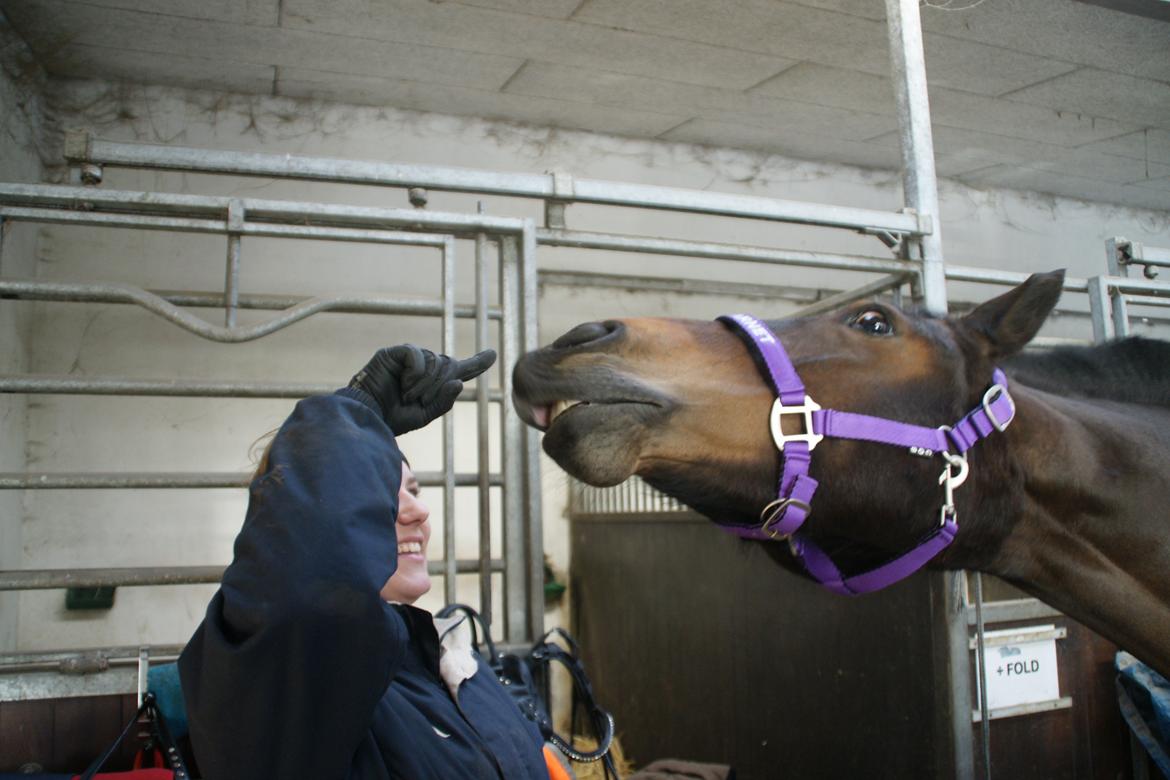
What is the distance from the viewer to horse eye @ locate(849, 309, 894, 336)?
1403mm

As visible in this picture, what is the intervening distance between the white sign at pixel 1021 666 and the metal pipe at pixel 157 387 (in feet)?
4.70

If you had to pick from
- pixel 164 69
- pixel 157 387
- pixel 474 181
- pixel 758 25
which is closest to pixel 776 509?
pixel 474 181

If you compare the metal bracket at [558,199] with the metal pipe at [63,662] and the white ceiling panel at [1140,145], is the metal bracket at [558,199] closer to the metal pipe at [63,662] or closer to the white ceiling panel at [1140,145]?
the metal pipe at [63,662]

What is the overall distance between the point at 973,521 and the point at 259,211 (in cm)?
154

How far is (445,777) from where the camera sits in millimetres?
1176

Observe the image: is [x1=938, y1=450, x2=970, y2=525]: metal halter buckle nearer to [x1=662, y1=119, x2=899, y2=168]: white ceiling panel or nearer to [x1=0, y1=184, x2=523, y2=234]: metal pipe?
[x1=0, y1=184, x2=523, y2=234]: metal pipe

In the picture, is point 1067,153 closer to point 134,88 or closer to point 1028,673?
point 1028,673

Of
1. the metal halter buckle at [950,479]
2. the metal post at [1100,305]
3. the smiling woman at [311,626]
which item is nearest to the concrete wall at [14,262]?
the smiling woman at [311,626]

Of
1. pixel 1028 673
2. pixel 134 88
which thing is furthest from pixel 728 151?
pixel 1028 673

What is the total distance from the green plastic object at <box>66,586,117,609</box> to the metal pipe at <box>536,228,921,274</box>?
2778 millimetres

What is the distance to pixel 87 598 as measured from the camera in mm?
3625

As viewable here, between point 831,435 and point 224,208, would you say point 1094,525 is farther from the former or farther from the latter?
point 224,208

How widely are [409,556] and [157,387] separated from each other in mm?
741

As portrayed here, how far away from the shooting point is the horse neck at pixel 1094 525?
58.5 inches
